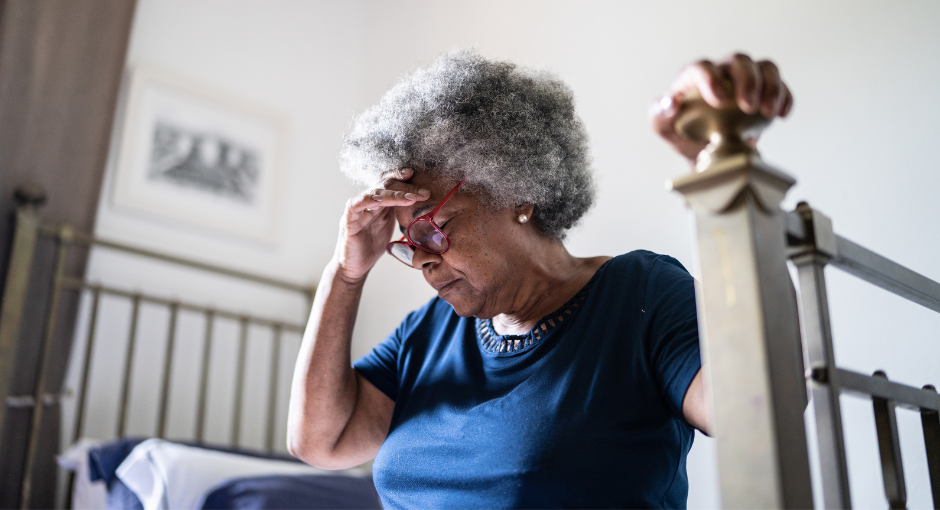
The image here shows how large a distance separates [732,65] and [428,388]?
0.72m

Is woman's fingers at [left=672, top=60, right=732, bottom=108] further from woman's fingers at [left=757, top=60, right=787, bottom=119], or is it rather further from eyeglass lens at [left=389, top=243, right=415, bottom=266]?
eyeglass lens at [left=389, top=243, right=415, bottom=266]

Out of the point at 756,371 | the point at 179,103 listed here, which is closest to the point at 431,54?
the point at 179,103

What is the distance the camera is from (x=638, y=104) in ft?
6.18

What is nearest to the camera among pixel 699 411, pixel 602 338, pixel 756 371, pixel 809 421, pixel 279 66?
pixel 756 371

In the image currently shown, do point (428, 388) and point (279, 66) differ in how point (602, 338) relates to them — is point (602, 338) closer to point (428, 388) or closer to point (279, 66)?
point (428, 388)

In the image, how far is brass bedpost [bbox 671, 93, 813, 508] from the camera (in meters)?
0.46

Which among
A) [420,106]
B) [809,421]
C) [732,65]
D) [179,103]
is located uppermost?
[179,103]

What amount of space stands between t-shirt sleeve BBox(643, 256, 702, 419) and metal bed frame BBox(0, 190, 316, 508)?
5.36 ft

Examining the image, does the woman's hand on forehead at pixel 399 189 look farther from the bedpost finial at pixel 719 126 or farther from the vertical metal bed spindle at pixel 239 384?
the vertical metal bed spindle at pixel 239 384

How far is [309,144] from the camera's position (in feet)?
9.70

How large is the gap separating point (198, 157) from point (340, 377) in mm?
1689

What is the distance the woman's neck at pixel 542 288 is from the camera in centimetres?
107

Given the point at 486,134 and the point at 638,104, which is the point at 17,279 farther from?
the point at 638,104

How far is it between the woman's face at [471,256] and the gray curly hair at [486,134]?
0.09 ft
